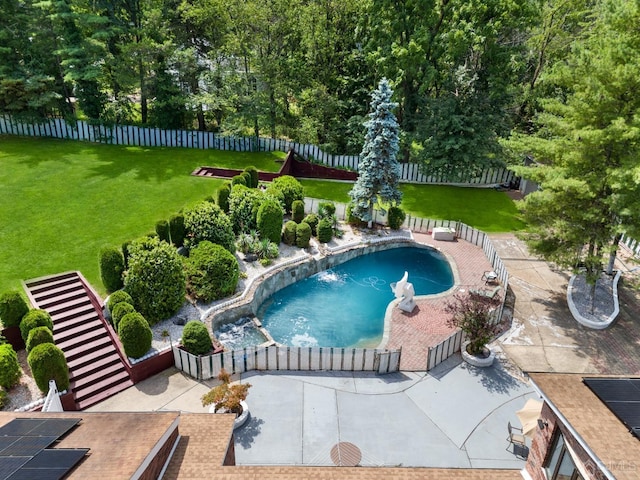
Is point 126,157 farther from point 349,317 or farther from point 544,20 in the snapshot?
point 544,20

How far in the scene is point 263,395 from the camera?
51.2 feet

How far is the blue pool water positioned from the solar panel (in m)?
10.4

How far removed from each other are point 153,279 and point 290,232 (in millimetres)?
8968

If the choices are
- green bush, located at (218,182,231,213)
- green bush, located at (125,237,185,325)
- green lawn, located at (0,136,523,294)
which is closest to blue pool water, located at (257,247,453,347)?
green bush, located at (125,237,185,325)

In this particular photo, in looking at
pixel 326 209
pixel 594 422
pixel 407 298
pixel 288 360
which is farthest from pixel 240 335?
pixel 594 422

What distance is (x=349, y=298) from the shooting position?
22594 millimetres

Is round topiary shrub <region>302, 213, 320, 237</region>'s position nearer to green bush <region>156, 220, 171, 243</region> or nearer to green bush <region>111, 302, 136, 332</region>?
green bush <region>156, 220, 171, 243</region>

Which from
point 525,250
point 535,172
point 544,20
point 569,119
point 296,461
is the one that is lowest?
point 296,461

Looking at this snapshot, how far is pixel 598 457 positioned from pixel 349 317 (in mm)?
13786

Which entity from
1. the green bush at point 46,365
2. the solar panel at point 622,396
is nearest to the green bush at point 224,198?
the green bush at point 46,365

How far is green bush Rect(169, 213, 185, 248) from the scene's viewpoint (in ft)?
69.2

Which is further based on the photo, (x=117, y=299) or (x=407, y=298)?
(x=407, y=298)

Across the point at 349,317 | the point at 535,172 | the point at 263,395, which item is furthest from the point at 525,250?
the point at 263,395

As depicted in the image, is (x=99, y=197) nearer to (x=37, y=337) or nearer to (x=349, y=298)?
(x=37, y=337)
